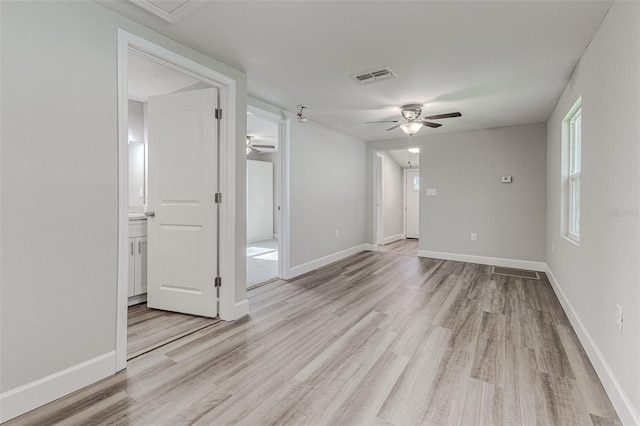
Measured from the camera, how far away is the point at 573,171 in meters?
3.22

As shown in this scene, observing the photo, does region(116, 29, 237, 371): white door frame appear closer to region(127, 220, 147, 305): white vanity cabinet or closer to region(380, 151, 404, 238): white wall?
region(127, 220, 147, 305): white vanity cabinet

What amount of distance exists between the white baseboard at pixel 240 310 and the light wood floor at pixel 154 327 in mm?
196

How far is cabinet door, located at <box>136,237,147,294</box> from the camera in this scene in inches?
128

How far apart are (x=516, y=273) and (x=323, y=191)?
3142mm

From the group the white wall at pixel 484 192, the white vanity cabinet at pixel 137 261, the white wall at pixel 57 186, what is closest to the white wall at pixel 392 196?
the white wall at pixel 484 192

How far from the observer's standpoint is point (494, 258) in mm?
5211

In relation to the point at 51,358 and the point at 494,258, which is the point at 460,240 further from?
the point at 51,358

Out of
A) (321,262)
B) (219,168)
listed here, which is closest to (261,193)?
(321,262)

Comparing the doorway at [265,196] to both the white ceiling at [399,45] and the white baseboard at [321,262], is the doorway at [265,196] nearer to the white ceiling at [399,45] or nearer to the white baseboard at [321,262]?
the white baseboard at [321,262]

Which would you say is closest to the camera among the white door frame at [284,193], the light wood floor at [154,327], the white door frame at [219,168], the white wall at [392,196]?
the white door frame at [219,168]

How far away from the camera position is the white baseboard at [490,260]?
16.0 feet

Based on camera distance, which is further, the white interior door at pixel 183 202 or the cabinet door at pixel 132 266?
the cabinet door at pixel 132 266

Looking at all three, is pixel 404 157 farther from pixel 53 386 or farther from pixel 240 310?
pixel 53 386

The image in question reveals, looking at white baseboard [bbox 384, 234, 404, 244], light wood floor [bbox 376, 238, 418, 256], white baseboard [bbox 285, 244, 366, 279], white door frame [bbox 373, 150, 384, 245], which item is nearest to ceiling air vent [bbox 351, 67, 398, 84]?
white baseboard [bbox 285, 244, 366, 279]
